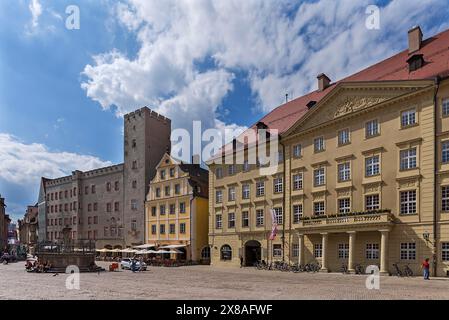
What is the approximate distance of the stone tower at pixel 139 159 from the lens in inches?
2499

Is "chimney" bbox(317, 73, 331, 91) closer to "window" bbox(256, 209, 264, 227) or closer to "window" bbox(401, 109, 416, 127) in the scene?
"window" bbox(401, 109, 416, 127)

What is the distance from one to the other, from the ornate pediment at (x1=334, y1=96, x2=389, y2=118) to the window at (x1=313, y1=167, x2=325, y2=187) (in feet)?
17.4

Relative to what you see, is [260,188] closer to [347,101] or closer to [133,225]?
[347,101]

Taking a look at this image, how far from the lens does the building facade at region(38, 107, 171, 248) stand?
64.3m

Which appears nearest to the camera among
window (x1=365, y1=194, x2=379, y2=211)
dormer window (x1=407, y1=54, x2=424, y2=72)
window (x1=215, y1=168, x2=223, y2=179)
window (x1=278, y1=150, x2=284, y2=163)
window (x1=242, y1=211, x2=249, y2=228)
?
window (x1=365, y1=194, x2=379, y2=211)

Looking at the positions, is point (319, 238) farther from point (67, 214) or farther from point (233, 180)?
point (67, 214)

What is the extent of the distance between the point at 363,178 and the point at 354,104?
6.70m

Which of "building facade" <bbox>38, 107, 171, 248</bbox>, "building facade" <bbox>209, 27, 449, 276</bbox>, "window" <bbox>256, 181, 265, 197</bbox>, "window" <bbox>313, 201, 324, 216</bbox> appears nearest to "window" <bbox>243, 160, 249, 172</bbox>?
"building facade" <bbox>209, 27, 449, 276</bbox>

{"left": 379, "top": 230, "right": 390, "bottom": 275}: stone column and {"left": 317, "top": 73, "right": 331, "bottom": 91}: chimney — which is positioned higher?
{"left": 317, "top": 73, "right": 331, "bottom": 91}: chimney

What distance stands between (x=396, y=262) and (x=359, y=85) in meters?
15.0

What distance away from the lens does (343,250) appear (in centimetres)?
3516

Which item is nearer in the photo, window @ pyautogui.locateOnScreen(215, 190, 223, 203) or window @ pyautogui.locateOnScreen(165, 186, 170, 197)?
window @ pyautogui.locateOnScreen(215, 190, 223, 203)

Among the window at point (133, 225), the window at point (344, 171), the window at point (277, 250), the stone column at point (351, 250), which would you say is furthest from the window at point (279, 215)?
the window at point (133, 225)
